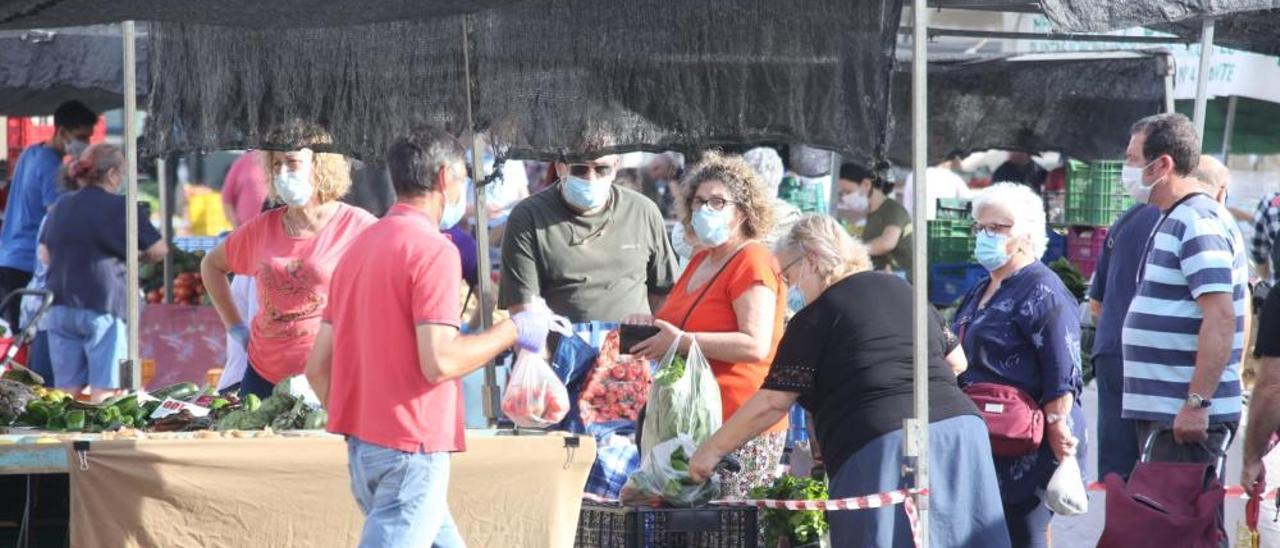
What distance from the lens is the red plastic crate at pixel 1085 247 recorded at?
10406 millimetres

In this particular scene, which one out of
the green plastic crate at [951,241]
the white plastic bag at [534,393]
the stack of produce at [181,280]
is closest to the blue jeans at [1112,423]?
the green plastic crate at [951,241]

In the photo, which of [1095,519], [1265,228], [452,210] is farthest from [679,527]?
[1265,228]

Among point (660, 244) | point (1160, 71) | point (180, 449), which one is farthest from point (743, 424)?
point (1160, 71)

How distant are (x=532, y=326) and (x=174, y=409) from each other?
1.96 metres

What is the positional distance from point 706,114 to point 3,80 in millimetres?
8278

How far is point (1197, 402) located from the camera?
629 cm

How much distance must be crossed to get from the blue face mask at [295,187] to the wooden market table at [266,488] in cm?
122

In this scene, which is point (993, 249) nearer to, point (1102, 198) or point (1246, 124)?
point (1102, 198)

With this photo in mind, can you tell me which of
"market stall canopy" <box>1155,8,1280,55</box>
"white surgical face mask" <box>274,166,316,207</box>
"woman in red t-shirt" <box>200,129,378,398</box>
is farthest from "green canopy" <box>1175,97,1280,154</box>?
"white surgical face mask" <box>274,166,316,207</box>

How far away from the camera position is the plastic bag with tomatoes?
274 inches

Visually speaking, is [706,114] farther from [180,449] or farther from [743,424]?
[180,449]

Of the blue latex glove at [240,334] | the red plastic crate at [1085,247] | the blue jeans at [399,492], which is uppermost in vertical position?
the red plastic crate at [1085,247]

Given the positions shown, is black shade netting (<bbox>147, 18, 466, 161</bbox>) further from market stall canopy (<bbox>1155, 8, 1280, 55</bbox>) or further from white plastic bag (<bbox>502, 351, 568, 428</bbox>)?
market stall canopy (<bbox>1155, 8, 1280, 55</bbox>)

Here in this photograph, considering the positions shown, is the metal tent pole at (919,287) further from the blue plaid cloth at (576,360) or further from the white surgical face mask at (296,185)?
the white surgical face mask at (296,185)
